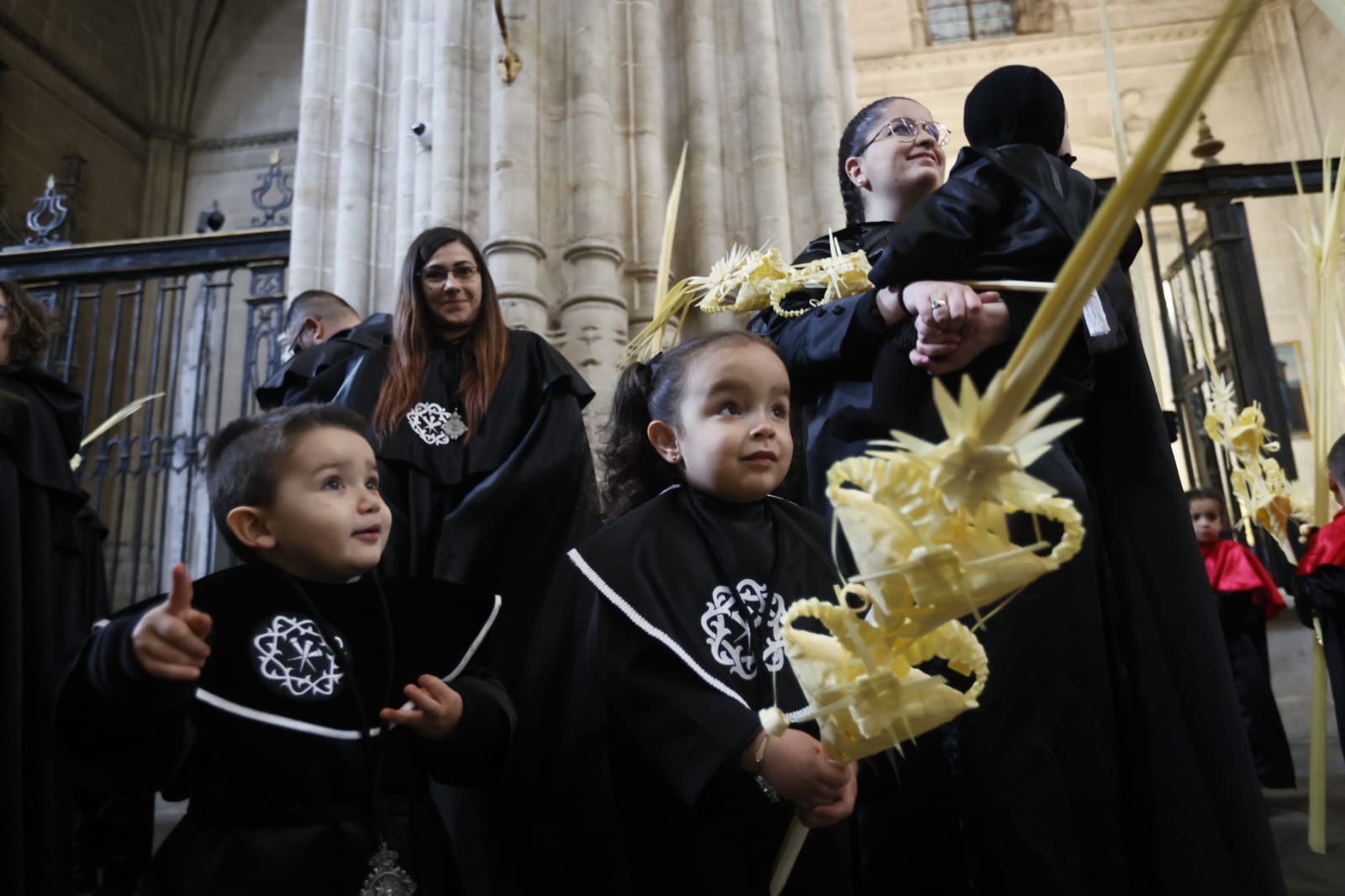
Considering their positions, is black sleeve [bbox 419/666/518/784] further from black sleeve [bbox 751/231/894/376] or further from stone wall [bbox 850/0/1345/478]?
stone wall [bbox 850/0/1345/478]

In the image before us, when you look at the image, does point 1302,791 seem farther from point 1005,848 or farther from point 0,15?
point 0,15

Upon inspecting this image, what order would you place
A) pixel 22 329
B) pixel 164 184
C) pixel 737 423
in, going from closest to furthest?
pixel 737 423, pixel 22 329, pixel 164 184

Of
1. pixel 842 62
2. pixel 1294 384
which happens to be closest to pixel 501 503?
pixel 842 62

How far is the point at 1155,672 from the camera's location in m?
1.57

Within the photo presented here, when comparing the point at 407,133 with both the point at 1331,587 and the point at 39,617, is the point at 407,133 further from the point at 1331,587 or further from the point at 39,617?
the point at 1331,587

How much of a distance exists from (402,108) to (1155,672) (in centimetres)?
410

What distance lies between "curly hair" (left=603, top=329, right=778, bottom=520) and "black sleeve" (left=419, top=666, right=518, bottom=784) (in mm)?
464

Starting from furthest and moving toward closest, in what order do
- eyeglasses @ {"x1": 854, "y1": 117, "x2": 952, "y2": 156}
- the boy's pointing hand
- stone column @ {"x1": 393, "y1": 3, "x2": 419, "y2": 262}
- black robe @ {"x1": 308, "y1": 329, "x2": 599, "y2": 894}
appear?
stone column @ {"x1": 393, "y1": 3, "x2": 419, "y2": 262} → black robe @ {"x1": 308, "y1": 329, "x2": 599, "y2": 894} → eyeglasses @ {"x1": 854, "y1": 117, "x2": 952, "y2": 156} → the boy's pointing hand

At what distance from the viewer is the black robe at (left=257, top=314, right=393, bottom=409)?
2.91 metres

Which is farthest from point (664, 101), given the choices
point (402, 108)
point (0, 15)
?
point (0, 15)

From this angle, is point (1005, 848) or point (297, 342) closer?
point (1005, 848)

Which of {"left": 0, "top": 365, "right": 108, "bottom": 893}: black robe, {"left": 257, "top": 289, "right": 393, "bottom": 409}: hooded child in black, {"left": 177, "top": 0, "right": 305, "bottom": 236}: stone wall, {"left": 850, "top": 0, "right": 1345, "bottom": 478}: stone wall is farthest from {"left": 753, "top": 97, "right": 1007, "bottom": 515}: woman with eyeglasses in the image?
{"left": 177, "top": 0, "right": 305, "bottom": 236}: stone wall

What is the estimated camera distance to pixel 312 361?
117 inches

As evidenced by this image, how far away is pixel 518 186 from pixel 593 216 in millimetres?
302
